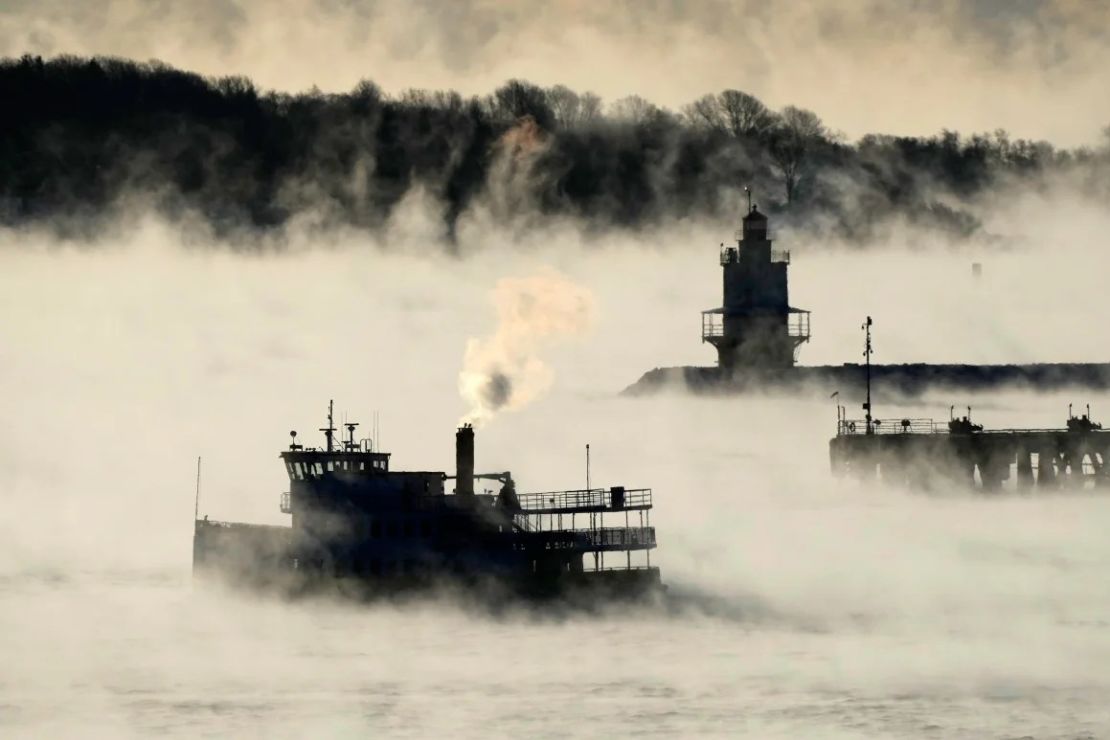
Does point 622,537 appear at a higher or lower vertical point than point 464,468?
lower

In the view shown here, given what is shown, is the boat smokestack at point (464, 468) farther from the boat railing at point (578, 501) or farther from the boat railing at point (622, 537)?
the boat railing at point (622, 537)

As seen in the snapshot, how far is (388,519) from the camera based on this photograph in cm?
15700

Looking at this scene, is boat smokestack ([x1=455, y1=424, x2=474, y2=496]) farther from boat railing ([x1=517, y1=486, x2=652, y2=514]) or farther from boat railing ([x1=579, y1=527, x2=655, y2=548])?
boat railing ([x1=579, y1=527, x2=655, y2=548])

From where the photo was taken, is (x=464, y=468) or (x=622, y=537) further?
(x=464, y=468)

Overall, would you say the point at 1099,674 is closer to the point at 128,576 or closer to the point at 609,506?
the point at 609,506

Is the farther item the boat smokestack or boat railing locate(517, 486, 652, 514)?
the boat smokestack

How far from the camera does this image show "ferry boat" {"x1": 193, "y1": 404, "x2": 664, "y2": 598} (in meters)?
157

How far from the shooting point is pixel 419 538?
516ft

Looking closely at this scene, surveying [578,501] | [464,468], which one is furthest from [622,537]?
[464,468]

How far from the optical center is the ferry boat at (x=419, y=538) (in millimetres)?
156625

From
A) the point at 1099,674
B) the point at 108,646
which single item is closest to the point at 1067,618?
the point at 1099,674

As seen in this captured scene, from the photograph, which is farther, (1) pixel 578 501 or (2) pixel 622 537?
(1) pixel 578 501

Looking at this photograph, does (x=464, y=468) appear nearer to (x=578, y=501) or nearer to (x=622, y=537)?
(x=578, y=501)

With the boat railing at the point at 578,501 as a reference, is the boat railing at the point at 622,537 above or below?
below
